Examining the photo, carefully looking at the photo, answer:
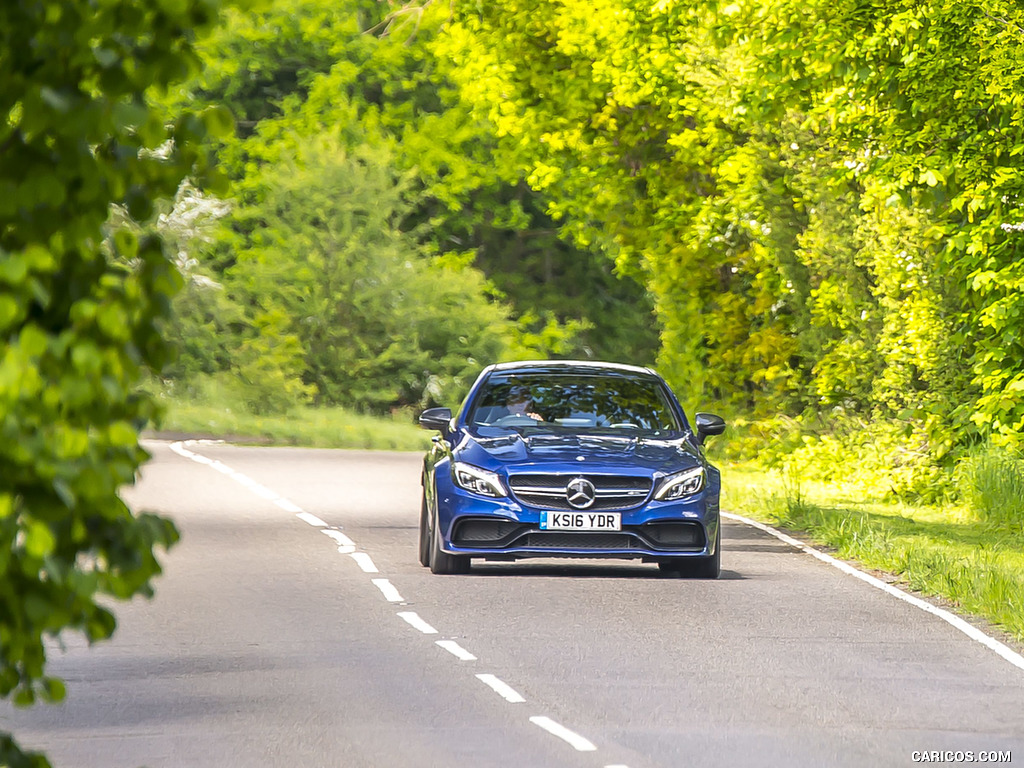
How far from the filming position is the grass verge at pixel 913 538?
1404 centimetres

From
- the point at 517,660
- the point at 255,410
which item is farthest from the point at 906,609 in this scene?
the point at 255,410

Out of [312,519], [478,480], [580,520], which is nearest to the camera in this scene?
[580,520]

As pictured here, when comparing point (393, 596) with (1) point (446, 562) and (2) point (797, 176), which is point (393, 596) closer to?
(1) point (446, 562)

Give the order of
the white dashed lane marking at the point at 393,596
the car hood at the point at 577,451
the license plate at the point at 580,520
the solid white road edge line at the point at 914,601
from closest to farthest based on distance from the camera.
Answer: the white dashed lane marking at the point at 393,596, the solid white road edge line at the point at 914,601, the license plate at the point at 580,520, the car hood at the point at 577,451

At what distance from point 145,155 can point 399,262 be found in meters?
46.1

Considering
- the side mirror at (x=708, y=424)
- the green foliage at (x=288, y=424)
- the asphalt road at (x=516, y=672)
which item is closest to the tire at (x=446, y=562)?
the asphalt road at (x=516, y=672)

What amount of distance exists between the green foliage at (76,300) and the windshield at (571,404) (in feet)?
40.1

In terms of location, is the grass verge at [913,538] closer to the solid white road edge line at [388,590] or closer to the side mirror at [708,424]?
the side mirror at [708,424]

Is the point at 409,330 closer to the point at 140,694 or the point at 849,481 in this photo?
Answer: the point at 849,481

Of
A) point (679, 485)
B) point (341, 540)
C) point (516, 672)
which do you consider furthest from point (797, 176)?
point (516, 672)

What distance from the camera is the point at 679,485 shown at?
14969mm

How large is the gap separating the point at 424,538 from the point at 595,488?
2.01 m

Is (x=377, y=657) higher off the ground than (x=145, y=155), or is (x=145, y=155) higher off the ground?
(x=145, y=155)

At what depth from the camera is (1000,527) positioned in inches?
816
